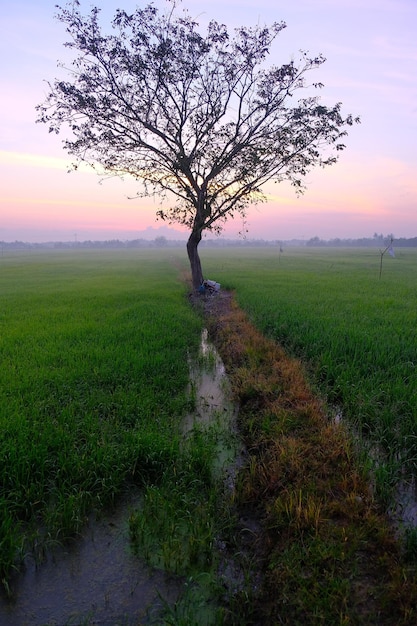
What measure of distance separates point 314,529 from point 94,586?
1.85 meters

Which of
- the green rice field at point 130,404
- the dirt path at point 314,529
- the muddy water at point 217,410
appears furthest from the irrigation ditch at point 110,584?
the muddy water at point 217,410

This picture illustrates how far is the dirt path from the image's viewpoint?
2348 millimetres

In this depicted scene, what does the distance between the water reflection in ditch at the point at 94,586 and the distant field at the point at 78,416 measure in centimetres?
21

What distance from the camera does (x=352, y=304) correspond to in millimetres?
12281

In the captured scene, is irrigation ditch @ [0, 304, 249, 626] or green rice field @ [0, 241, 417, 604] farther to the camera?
green rice field @ [0, 241, 417, 604]

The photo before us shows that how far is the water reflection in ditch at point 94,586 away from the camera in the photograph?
2459mm

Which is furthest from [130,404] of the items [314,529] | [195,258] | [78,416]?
[195,258]

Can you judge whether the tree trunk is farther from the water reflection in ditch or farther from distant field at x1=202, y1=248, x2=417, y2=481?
the water reflection in ditch

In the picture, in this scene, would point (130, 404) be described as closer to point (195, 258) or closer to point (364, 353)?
point (364, 353)

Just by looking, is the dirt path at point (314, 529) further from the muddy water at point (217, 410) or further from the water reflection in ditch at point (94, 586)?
the water reflection in ditch at point (94, 586)

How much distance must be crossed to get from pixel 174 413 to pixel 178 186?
45.3 feet

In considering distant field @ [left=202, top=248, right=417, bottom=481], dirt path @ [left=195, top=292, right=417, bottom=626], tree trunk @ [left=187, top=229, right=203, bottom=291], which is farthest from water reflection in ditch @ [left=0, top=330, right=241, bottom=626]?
tree trunk @ [left=187, top=229, right=203, bottom=291]

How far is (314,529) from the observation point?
2.91 m

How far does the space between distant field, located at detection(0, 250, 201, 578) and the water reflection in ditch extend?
0.70 feet
